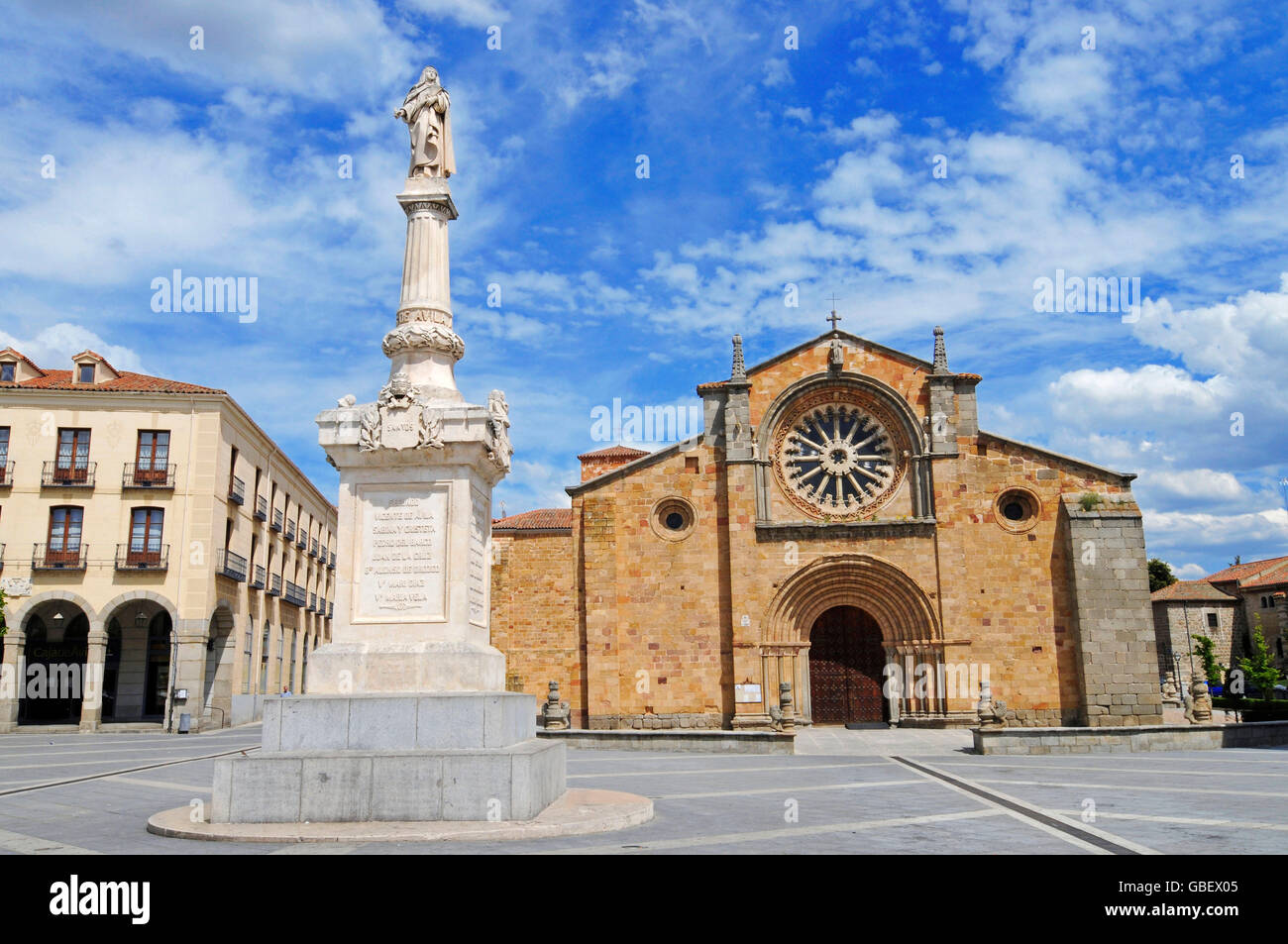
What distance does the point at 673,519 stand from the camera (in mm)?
27594

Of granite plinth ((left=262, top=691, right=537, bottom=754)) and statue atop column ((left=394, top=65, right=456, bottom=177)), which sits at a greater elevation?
statue atop column ((left=394, top=65, right=456, bottom=177))

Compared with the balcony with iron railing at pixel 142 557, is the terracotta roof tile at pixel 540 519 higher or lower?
higher

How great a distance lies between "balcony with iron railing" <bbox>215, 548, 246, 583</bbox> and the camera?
28.3 metres

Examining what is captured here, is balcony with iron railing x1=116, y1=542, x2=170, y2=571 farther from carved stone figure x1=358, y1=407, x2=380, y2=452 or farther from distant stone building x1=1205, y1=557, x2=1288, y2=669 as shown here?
distant stone building x1=1205, y1=557, x2=1288, y2=669

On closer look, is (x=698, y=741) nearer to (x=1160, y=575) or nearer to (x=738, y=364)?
(x=738, y=364)

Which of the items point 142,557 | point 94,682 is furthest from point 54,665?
point 142,557

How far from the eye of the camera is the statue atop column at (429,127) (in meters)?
9.39

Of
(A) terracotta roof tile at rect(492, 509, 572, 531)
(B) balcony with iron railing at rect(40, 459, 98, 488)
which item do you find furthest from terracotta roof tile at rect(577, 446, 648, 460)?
(B) balcony with iron railing at rect(40, 459, 98, 488)

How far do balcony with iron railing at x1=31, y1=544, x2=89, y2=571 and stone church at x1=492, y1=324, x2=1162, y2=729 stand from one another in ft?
40.0

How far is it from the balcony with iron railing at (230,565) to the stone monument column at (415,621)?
22.5 meters

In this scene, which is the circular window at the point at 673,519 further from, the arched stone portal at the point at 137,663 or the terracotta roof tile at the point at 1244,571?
the terracotta roof tile at the point at 1244,571

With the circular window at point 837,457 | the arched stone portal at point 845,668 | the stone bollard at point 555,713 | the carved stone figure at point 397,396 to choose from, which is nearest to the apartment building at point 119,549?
the stone bollard at point 555,713

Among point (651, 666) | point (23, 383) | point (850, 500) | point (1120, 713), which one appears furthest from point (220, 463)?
point (1120, 713)

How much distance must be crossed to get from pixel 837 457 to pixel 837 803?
18.8 metres
